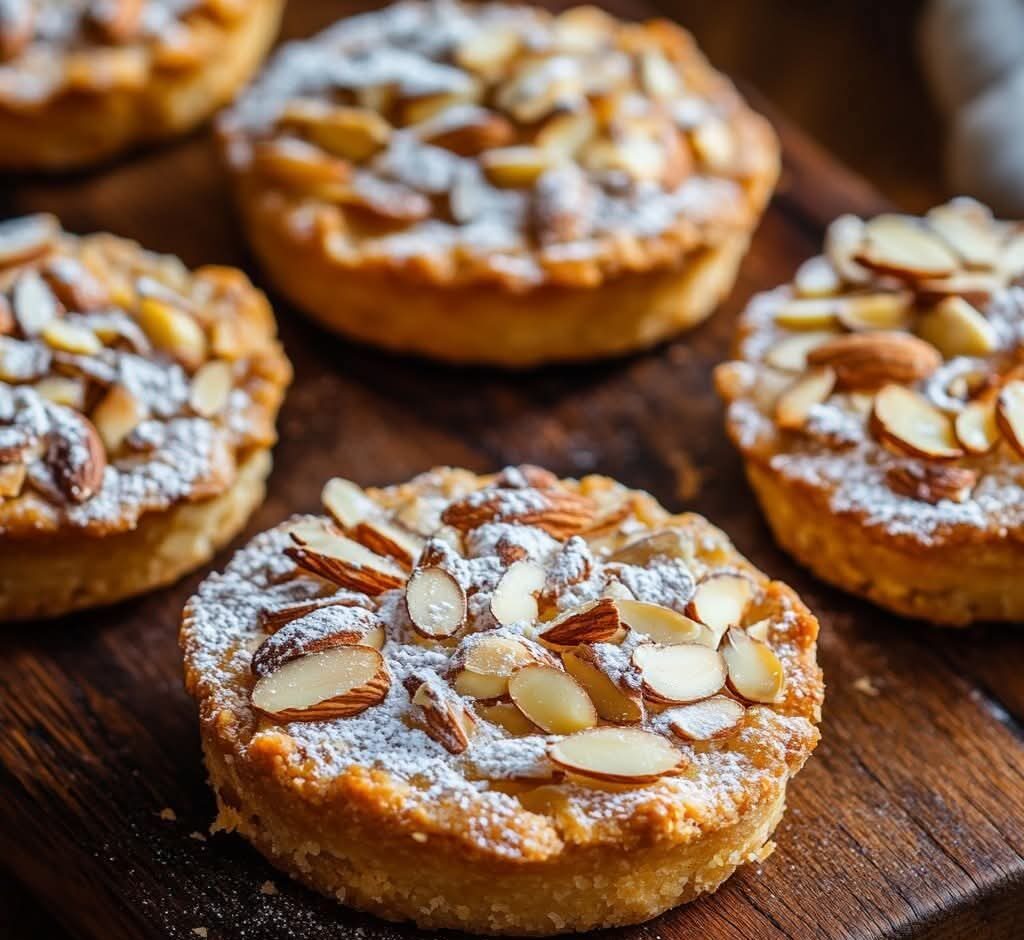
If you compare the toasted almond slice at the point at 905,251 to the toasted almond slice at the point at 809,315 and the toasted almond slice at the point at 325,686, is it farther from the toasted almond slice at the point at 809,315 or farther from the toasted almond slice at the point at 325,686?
the toasted almond slice at the point at 325,686

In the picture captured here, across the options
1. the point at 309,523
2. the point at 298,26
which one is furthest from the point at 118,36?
the point at 309,523

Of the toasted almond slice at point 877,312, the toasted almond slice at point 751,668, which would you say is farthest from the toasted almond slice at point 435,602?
the toasted almond slice at point 877,312

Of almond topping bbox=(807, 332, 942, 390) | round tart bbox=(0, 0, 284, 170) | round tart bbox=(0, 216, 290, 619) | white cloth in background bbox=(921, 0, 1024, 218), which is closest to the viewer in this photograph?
round tart bbox=(0, 216, 290, 619)

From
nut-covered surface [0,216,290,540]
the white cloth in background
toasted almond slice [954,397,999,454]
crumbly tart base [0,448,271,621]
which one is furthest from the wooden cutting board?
the white cloth in background

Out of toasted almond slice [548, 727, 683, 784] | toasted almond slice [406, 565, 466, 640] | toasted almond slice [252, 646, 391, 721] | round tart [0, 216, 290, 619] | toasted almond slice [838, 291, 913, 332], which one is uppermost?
toasted almond slice [838, 291, 913, 332]

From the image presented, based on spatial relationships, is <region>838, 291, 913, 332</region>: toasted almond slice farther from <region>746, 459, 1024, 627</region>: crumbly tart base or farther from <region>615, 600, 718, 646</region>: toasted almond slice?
<region>615, 600, 718, 646</region>: toasted almond slice

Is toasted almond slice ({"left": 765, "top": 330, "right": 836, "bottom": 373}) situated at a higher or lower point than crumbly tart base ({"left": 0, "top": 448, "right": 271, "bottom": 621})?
higher

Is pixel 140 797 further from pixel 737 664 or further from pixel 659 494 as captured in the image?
pixel 659 494

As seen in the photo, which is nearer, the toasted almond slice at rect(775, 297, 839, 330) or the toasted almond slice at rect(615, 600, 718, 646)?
the toasted almond slice at rect(615, 600, 718, 646)

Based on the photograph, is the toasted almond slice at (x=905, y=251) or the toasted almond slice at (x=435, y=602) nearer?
the toasted almond slice at (x=435, y=602)
